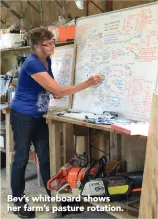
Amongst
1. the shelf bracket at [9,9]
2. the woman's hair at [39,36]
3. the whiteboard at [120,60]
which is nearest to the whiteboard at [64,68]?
the whiteboard at [120,60]

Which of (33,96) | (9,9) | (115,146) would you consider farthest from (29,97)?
(9,9)

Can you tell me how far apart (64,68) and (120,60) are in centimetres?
68

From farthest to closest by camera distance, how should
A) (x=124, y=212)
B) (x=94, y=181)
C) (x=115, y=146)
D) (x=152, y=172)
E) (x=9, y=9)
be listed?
(x=9, y=9) → (x=115, y=146) → (x=94, y=181) → (x=124, y=212) → (x=152, y=172)

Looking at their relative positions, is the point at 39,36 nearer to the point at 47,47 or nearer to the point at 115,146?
the point at 47,47

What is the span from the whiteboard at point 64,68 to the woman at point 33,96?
0.81 feet

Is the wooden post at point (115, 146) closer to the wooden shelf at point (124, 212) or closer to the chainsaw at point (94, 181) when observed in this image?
the chainsaw at point (94, 181)

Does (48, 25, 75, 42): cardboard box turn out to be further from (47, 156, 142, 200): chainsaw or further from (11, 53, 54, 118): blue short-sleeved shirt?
(47, 156, 142, 200): chainsaw

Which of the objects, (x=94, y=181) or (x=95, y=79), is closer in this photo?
(x=94, y=181)

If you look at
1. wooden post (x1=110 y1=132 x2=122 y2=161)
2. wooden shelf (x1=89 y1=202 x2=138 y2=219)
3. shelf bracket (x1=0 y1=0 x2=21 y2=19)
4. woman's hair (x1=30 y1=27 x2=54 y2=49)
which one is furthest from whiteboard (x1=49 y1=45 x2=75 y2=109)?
shelf bracket (x1=0 y1=0 x2=21 y2=19)

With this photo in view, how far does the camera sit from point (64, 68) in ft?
9.05

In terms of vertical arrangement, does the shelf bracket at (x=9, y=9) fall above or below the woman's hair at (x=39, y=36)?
above

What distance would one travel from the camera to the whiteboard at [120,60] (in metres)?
2.04

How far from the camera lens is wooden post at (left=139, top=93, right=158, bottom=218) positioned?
156 centimetres

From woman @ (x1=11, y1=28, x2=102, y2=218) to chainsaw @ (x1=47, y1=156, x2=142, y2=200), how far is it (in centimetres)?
29
